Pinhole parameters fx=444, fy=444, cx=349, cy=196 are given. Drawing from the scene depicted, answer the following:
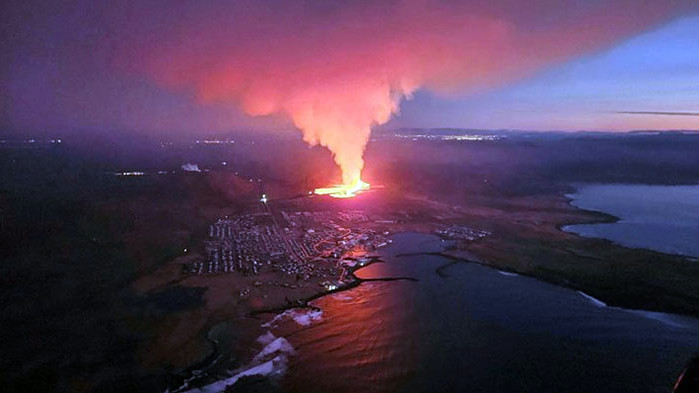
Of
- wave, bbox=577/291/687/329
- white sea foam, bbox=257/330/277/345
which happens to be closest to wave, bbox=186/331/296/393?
white sea foam, bbox=257/330/277/345

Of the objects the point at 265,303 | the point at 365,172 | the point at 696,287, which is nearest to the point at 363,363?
the point at 265,303

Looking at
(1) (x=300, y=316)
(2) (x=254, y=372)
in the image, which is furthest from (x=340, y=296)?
(2) (x=254, y=372)

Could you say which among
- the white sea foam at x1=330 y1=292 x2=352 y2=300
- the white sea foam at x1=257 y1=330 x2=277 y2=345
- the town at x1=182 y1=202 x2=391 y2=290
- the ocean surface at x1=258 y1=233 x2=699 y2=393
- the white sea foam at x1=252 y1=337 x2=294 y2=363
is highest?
the town at x1=182 y1=202 x2=391 y2=290

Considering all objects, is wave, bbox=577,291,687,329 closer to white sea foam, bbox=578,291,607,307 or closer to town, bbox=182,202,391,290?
white sea foam, bbox=578,291,607,307

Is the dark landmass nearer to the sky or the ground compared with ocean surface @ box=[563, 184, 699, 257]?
nearer to the sky

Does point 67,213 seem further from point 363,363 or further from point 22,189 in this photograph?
point 363,363

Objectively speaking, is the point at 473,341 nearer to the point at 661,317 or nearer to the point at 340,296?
the point at 340,296

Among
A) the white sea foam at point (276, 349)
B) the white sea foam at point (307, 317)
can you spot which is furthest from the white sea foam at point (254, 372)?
the white sea foam at point (307, 317)
